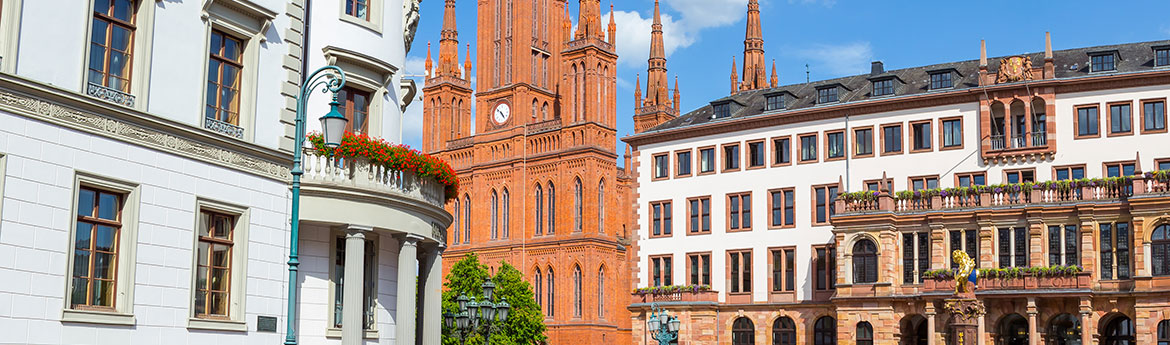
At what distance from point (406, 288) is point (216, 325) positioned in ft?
16.2

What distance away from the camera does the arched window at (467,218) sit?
98.6m

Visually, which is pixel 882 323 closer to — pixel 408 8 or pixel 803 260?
pixel 803 260

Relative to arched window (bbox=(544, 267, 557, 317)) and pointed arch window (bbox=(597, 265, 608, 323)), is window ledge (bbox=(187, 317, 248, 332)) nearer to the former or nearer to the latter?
Answer: pointed arch window (bbox=(597, 265, 608, 323))

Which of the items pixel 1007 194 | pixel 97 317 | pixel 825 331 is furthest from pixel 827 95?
pixel 97 317

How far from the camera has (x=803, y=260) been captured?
197 ft

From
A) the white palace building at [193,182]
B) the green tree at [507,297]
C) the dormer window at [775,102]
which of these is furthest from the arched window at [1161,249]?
the white palace building at [193,182]

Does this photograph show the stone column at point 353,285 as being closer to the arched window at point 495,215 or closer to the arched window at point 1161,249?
the arched window at point 1161,249

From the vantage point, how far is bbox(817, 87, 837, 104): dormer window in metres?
61.3

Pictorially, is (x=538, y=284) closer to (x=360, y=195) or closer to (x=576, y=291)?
(x=576, y=291)

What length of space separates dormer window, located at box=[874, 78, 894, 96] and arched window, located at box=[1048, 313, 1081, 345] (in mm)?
13799

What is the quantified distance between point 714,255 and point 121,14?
4548 cm

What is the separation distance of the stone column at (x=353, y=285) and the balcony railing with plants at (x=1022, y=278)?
33219mm

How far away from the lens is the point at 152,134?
Answer: 19.9m

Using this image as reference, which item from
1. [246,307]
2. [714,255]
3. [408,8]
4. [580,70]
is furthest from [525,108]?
[246,307]
